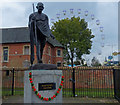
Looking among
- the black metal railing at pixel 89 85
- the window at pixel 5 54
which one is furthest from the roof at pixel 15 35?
the black metal railing at pixel 89 85

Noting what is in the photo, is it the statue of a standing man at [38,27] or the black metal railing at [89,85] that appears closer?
the statue of a standing man at [38,27]

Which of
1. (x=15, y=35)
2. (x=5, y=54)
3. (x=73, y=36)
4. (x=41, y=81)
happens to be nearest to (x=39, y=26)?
(x=41, y=81)

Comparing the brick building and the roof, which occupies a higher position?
the roof

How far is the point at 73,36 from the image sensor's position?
32.6 metres

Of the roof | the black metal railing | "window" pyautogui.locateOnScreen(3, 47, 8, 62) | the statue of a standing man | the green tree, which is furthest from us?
the green tree

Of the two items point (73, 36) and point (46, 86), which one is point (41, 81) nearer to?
point (46, 86)

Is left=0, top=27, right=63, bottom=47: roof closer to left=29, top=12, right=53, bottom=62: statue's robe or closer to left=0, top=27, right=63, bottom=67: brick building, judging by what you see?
left=0, top=27, right=63, bottom=67: brick building

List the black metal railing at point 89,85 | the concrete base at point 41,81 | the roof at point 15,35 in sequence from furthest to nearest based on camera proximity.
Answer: the roof at point 15,35, the black metal railing at point 89,85, the concrete base at point 41,81

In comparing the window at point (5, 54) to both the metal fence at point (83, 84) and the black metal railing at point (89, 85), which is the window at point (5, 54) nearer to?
the metal fence at point (83, 84)

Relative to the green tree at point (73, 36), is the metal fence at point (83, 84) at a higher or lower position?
lower

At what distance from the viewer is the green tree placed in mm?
32656

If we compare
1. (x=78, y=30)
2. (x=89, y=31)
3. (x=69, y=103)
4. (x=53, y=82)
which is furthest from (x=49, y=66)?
(x=89, y=31)

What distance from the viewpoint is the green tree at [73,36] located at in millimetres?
32656

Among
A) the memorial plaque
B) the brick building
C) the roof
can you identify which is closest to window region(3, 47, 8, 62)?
the brick building
